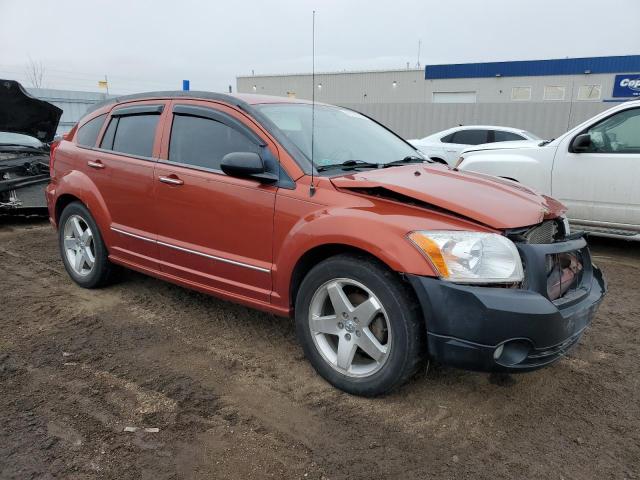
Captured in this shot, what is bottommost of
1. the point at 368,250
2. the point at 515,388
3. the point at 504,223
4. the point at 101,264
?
the point at 515,388

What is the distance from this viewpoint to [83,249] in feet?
14.9

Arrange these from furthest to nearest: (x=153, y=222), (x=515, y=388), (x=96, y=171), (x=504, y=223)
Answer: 1. (x=96, y=171)
2. (x=153, y=222)
3. (x=515, y=388)
4. (x=504, y=223)

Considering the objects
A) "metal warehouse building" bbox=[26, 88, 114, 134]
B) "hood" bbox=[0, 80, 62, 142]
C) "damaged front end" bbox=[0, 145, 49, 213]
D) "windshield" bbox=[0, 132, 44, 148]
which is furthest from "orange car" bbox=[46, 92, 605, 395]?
"metal warehouse building" bbox=[26, 88, 114, 134]

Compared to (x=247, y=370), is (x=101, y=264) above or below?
above

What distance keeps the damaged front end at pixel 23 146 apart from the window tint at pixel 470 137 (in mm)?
8437

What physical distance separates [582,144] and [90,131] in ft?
17.2

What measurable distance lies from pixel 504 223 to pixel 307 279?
1.13 m

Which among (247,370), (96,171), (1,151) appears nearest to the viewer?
(247,370)

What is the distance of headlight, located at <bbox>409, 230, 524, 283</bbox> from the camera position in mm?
2434

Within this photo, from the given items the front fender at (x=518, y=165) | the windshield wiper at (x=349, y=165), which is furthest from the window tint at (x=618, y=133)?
the windshield wiper at (x=349, y=165)

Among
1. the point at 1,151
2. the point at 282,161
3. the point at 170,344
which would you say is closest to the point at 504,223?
the point at 282,161

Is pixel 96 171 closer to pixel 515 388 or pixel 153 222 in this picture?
pixel 153 222

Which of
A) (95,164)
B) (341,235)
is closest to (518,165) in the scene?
(341,235)

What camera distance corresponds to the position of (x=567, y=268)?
281cm
